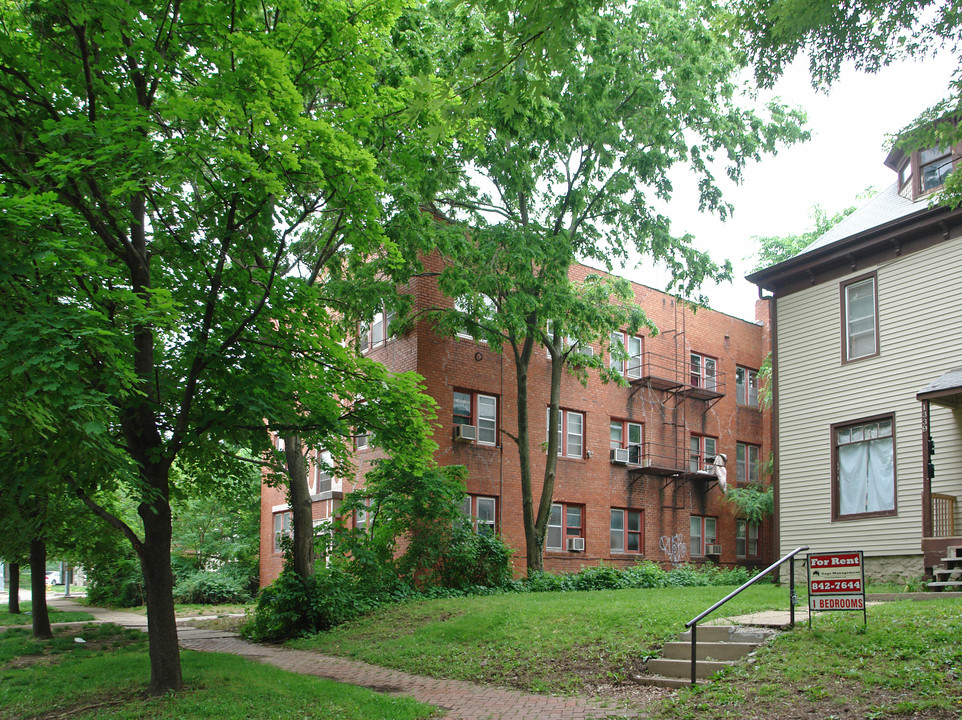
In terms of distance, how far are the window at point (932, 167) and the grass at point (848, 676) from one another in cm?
1130

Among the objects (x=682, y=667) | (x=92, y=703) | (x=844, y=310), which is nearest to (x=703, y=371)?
(x=844, y=310)

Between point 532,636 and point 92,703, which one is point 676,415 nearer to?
point 532,636

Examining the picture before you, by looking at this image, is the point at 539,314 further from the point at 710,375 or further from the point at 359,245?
the point at 710,375

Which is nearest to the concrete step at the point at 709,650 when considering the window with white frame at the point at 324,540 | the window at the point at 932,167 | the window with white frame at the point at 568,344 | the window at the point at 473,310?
the window with white frame at the point at 324,540

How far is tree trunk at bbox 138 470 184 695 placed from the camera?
10.3m

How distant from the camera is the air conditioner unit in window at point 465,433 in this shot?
24016mm

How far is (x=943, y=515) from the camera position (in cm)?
1598

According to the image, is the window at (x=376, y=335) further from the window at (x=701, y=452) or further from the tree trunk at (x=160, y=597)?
the tree trunk at (x=160, y=597)

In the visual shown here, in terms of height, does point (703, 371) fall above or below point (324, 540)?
above

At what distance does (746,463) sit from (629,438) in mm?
6686

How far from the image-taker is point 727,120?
848 inches

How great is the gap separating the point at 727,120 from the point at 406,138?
11717 mm

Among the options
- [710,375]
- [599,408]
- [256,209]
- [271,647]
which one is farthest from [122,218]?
[710,375]

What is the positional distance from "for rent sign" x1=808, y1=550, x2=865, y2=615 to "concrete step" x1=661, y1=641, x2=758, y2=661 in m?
1.00
